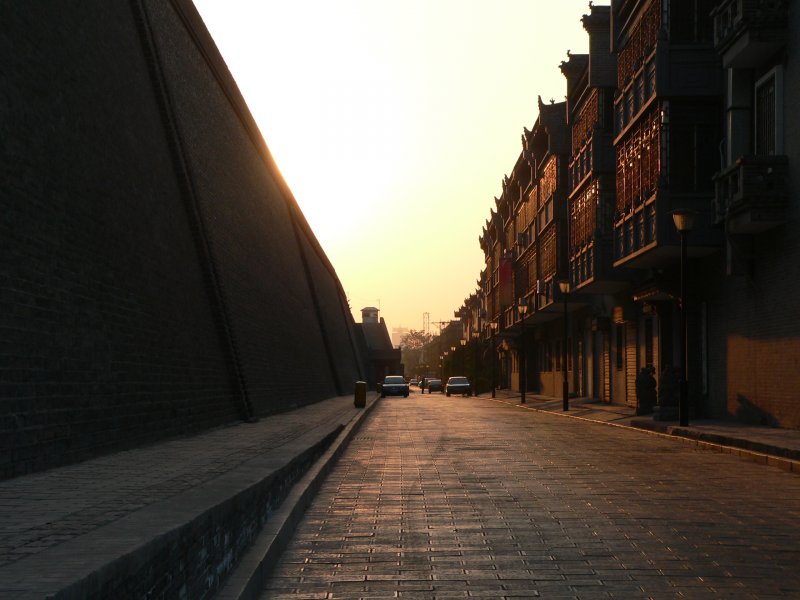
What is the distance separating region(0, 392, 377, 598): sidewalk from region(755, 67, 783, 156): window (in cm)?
1473

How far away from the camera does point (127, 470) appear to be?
10.2 metres

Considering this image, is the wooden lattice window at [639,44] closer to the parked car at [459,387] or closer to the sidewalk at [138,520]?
the sidewalk at [138,520]

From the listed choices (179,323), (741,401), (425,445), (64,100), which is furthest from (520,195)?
(64,100)

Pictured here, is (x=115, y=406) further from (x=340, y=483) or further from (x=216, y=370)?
(x=216, y=370)

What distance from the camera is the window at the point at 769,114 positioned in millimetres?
22750

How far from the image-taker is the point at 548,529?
9633 millimetres

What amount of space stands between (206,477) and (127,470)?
109 cm

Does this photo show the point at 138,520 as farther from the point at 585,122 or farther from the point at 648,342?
the point at 585,122

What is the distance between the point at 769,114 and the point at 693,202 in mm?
4152

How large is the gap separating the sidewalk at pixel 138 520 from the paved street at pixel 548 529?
649 millimetres

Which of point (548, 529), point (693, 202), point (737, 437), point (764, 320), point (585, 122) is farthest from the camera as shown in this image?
point (585, 122)

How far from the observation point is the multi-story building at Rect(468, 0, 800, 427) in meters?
22.5

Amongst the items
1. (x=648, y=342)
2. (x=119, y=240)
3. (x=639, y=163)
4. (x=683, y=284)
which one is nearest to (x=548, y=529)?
(x=119, y=240)

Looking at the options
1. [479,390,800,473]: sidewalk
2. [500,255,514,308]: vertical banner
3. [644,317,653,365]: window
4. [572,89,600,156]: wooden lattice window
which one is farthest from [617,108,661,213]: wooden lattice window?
[500,255,514,308]: vertical banner
